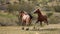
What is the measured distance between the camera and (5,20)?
3.93 m

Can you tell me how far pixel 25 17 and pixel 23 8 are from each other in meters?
0.27

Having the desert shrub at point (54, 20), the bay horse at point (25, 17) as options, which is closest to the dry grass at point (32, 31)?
the desert shrub at point (54, 20)

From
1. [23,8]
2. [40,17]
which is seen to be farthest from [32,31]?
[23,8]

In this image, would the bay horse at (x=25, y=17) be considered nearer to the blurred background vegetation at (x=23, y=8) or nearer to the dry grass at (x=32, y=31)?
the blurred background vegetation at (x=23, y=8)

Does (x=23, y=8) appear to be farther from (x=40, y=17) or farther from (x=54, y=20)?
(x=54, y=20)

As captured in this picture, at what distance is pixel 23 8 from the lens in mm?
3979

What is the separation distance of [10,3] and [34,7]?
1.88 ft

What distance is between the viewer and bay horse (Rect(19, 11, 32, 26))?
3995 millimetres

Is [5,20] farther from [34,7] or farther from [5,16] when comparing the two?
[34,7]

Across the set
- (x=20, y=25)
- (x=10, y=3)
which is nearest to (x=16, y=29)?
(x=20, y=25)

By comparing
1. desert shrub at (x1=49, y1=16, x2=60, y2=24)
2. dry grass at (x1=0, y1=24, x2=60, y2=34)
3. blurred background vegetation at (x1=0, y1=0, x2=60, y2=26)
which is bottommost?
dry grass at (x1=0, y1=24, x2=60, y2=34)

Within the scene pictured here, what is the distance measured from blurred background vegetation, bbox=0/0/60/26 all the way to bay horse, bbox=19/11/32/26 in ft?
0.28

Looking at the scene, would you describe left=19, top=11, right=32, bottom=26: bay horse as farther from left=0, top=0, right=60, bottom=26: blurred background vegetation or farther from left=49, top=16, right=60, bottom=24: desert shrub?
left=49, top=16, right=60, bottom=24: desert shrub

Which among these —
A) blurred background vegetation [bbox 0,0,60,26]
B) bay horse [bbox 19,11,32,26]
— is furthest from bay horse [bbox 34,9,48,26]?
bay horse [bbox 19,11,32,26]
